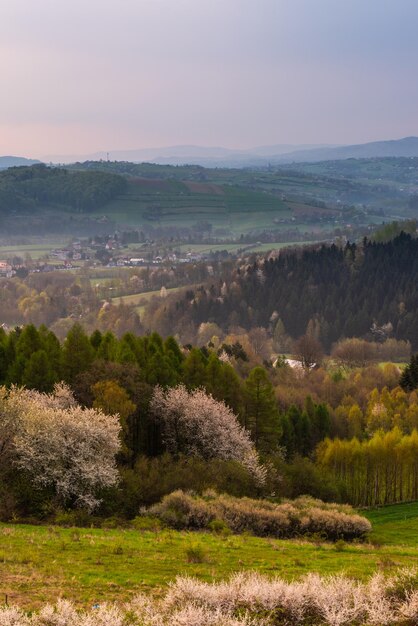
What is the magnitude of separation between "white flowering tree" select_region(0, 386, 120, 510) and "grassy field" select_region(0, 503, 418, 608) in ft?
19.1

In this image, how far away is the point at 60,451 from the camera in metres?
36.4

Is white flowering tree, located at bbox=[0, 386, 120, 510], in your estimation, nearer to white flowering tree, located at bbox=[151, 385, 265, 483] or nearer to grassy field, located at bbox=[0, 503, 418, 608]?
grassy field, located at bbox=[0, 503, 418, 608]

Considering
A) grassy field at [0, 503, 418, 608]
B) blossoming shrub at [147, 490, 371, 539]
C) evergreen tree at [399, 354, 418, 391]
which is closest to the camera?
grassy field at [0, 503, 418, 608]

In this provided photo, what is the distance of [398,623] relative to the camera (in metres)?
16.0

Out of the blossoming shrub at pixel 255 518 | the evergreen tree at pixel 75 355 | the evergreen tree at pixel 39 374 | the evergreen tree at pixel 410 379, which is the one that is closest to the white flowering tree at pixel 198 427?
the evergreen tree at pixel 75 355

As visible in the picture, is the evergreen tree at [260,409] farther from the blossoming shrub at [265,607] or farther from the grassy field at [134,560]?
the blossoming shrub at [265,607]

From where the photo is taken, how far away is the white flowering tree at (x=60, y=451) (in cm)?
3562

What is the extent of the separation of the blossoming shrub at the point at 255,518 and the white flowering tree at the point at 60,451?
148 inches

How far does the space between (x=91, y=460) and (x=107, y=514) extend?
2.82 metres

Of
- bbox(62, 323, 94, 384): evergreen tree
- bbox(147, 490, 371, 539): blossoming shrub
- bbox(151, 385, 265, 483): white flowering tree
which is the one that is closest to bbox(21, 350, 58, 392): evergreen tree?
bbox(62, 323, 94, 384): evergreen tree

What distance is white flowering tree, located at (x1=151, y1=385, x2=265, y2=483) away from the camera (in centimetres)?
5247

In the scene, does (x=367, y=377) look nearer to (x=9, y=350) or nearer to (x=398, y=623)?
(x=9, y=350)

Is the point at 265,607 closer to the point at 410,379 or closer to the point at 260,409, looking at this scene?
the point at 260,409

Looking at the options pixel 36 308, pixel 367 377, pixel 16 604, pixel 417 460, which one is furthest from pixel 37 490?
pixel 36 308
